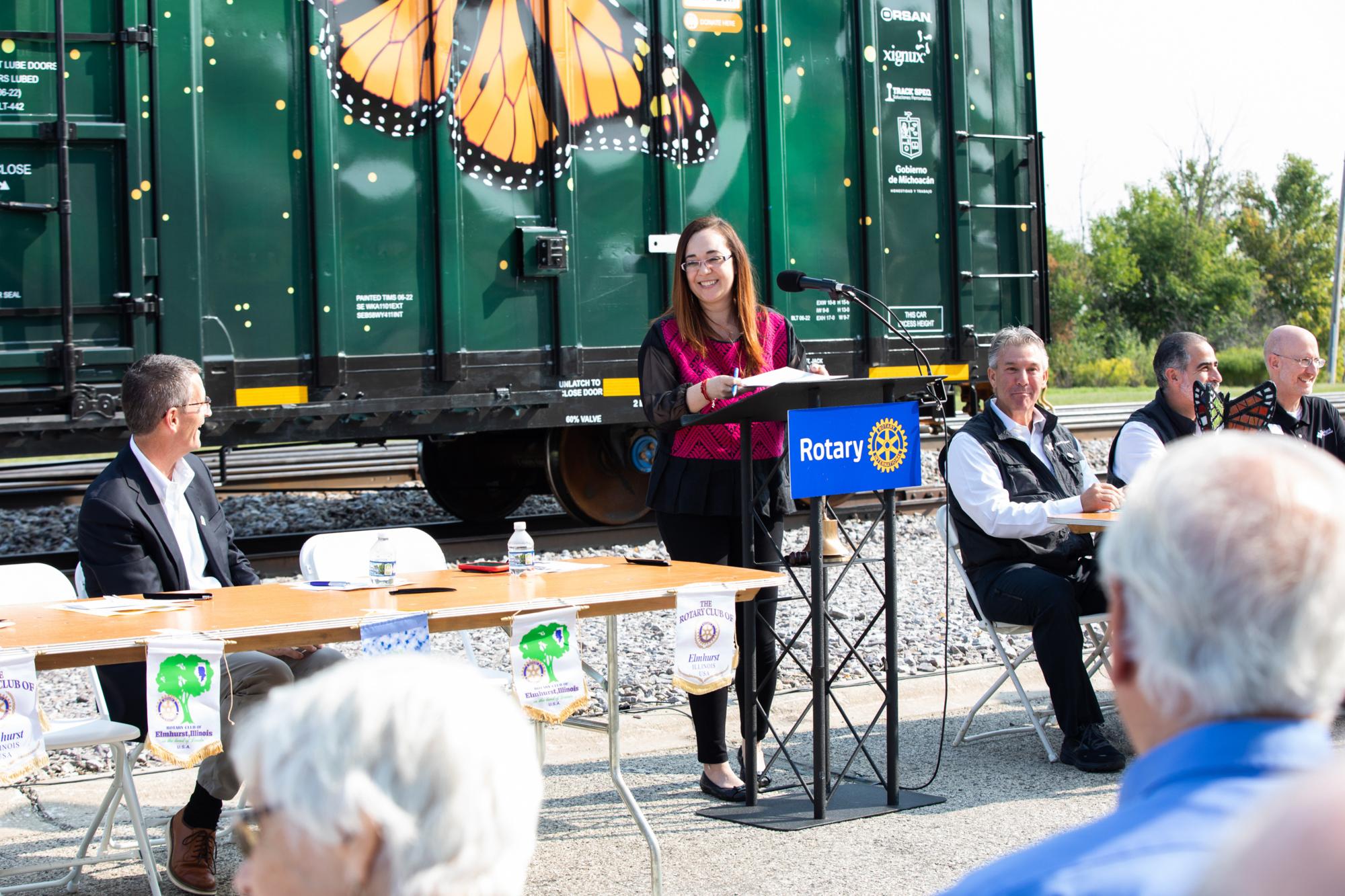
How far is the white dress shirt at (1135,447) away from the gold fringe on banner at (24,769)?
430 centimetres

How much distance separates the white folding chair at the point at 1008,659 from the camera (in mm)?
5301

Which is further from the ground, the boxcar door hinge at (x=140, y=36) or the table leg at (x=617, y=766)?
the boxcar door hinge at (x=140, y=36)

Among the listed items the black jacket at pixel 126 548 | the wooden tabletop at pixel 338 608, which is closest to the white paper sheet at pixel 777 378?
the wooden tabletop at pixel 338 608

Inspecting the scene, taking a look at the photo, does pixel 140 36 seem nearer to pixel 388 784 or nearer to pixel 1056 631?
pixel 1056 631

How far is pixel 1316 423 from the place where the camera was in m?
6.05

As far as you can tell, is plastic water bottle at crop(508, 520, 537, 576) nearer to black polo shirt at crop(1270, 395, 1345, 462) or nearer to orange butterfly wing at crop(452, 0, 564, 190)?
black polo shirt at crop(1270, 395, 1345, 462)

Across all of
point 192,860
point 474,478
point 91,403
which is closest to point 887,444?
point 192,860

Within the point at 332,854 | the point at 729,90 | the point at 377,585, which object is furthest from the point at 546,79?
the point at 332,854

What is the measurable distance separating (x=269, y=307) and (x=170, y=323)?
58 cm

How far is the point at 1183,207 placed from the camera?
184ft

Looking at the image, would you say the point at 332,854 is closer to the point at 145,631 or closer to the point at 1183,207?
the point at 145,631

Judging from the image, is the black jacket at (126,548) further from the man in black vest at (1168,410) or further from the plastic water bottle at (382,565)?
the man in black vest at (1168,410)

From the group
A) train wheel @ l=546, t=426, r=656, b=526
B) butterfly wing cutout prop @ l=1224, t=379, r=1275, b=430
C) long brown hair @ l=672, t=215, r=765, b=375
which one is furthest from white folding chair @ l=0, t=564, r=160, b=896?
train wheel @ l=546, t=426, r=656, b=526

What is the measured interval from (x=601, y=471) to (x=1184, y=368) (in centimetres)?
510
